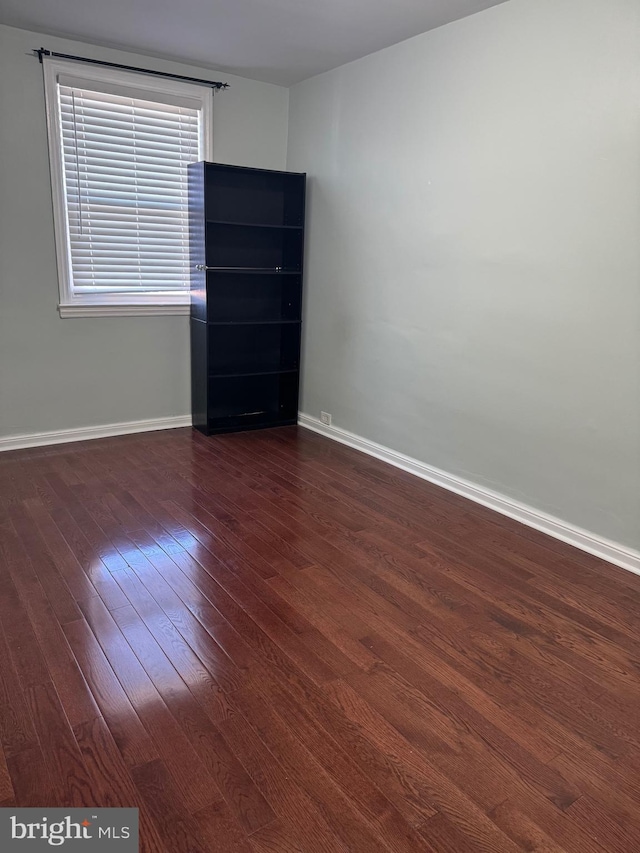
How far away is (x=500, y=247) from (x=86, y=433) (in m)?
3.05

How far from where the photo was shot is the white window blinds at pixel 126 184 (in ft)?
12.7

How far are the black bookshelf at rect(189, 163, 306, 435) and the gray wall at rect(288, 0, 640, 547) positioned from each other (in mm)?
418

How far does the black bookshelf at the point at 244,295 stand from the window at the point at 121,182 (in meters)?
0.18

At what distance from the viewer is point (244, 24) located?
10.9 feet

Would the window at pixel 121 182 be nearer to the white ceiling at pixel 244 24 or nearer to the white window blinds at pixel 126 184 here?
the white window blinds at pixel 126 184

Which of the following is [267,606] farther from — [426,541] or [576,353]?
[576,353]

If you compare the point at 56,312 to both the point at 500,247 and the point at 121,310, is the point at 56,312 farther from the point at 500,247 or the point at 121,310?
the point at 500,247

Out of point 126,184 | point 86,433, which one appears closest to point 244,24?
point 126,184

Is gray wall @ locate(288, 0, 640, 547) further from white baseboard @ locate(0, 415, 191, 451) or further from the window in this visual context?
white baseboard @ locate(0, 415, 191, 451)

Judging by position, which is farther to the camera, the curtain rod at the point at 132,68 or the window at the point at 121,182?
the window at the point at 121,182

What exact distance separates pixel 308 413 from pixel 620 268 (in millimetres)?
2729

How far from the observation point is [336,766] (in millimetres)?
1609

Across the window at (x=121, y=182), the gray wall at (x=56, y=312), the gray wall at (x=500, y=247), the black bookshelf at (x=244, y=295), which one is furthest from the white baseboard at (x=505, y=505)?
the window at (x=121, y=182)

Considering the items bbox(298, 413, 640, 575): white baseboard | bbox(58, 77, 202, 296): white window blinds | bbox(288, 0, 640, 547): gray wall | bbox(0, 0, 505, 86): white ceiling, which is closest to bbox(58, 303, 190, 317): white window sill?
bbox(58, 77, 202, 296): white window blinds
